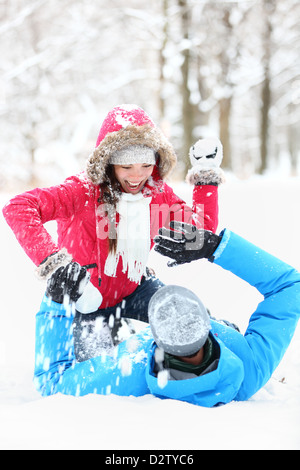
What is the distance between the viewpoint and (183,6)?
945cm

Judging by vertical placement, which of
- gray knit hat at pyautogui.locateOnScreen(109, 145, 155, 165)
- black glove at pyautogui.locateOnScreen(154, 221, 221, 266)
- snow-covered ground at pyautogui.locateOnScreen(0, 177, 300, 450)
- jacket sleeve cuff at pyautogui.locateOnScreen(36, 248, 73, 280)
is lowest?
snow-covered ground at pyautogui.locateOnScreen(0, 177, 300, 450)

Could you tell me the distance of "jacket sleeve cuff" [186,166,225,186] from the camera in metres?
2.86

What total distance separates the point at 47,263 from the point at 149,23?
33.8 feet

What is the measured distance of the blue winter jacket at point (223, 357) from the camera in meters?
1.68

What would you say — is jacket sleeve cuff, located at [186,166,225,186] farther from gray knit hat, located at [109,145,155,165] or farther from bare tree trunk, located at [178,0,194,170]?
bare tree trunk, located at [178,0,194,170]

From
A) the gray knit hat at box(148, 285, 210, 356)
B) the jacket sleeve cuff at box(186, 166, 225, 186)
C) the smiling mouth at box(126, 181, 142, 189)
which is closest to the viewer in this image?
the gray knit hat at box(148, 285, 210, 356)

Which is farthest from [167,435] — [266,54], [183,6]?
[266,54]

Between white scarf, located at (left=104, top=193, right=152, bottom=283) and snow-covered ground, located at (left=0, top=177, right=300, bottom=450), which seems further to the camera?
white scarf, located at (left=104, top=193, right=152, bottom=283)

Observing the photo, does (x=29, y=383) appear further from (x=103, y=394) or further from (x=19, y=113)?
(x=19, y=113)

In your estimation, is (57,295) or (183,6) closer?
(57,295)

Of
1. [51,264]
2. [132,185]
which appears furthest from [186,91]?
[51,264]

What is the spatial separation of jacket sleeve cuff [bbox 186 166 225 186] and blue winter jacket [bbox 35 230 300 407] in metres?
0.85

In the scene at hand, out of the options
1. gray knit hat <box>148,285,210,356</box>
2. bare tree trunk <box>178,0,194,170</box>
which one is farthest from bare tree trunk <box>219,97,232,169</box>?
gray knit hat <box>148,285,210,356</box>

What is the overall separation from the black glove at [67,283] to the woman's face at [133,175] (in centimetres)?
80
